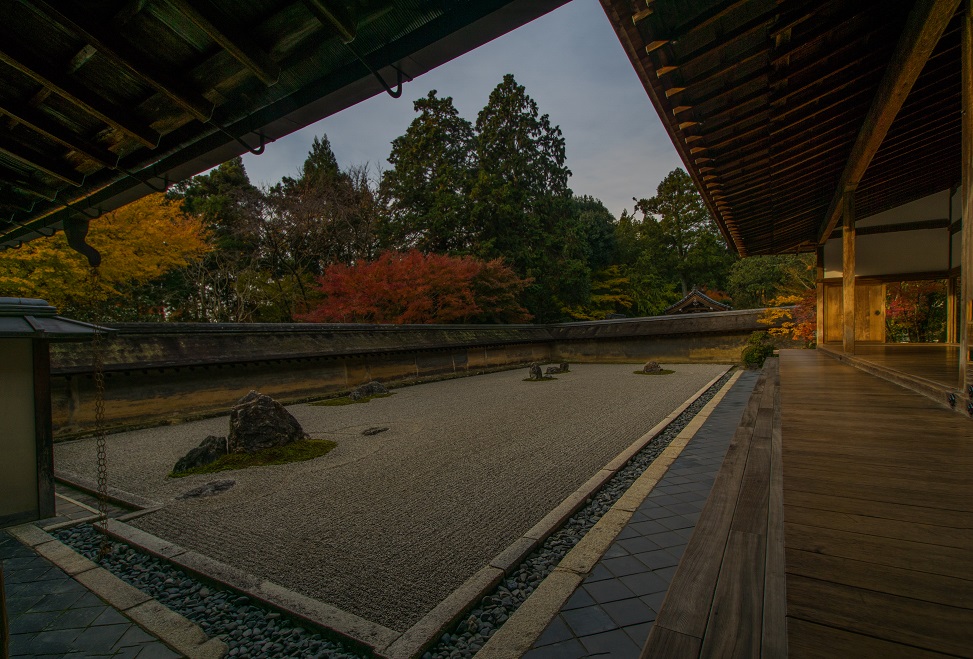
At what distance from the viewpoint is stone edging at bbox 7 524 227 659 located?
6.37ft

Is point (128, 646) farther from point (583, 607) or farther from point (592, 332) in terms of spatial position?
point (592, 332)

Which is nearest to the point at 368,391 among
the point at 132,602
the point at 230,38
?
the point at 132,602

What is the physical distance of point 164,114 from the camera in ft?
6.40

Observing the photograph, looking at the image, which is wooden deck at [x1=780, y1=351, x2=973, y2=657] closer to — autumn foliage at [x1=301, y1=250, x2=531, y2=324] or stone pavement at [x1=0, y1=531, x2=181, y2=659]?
stone pavement at [x1=0, y1=531, x2=181, y2=659]

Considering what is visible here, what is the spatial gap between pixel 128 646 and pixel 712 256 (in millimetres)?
31121

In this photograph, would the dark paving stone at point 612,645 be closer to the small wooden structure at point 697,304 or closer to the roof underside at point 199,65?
the roof underside at point 199,65

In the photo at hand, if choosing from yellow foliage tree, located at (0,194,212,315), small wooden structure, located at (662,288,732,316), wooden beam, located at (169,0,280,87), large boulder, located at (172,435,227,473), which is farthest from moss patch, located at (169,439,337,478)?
small wooden structure, located at (662,288,732,316)

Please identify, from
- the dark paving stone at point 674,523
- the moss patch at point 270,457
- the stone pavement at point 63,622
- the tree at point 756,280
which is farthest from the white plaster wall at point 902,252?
the tree at point 756,280

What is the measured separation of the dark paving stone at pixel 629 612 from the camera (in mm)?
1942

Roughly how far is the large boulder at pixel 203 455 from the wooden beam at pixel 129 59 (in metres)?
4.09

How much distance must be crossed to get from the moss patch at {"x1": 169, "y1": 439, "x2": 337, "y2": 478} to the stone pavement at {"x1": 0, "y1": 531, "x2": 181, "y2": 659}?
1871 millimetres

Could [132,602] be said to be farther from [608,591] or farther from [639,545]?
[639,545]

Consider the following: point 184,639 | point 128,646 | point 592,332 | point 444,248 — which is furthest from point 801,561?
point 444,248

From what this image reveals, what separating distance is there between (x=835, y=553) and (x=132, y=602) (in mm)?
3159
